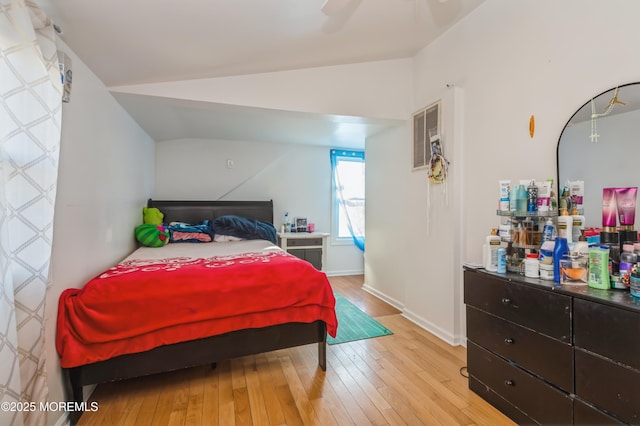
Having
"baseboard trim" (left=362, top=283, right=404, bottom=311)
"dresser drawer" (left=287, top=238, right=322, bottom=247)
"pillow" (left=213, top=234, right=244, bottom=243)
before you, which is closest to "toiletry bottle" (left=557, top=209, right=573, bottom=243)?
"baseboard trim" (left=362, top=283, right=404, bottom=311)

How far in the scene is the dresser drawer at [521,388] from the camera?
52.0 inches

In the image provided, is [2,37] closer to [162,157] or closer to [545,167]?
[545,167]

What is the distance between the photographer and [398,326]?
2805mm

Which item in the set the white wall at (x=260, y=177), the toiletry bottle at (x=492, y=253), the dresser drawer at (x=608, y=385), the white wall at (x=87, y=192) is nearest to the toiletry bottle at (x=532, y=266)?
the toiletry bottle at (x=492, y=253)

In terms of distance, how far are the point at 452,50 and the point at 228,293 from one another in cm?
273

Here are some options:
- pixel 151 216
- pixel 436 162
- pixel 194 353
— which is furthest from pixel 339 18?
pixel 151 216

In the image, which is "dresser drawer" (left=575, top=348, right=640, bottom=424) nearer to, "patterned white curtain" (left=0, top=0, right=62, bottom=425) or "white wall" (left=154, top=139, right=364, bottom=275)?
"patterned white curtain" (left=0, top=0, right=62, bottom=425)

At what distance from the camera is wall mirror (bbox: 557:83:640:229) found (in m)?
1.41

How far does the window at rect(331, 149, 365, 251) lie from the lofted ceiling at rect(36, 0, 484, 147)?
1.93m

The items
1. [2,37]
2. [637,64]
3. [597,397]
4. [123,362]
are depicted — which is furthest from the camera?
[123,362]

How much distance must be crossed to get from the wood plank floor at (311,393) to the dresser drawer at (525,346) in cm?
36

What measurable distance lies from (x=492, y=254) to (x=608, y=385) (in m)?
0.76

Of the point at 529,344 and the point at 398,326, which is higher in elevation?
the point at 529,344

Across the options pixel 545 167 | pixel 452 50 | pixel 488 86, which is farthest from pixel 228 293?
pixel 452 50
